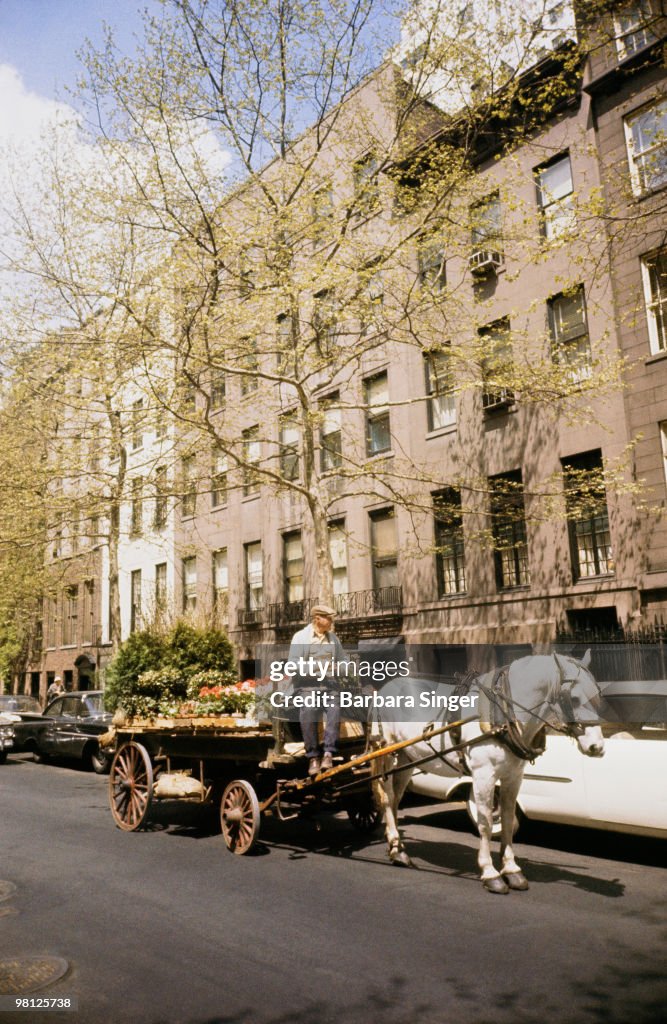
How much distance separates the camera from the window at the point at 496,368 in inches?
570

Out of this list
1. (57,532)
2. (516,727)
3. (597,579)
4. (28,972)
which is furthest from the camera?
(57,532)

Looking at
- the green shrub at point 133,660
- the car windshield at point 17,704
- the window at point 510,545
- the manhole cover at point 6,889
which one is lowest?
the manhole cover at point 6,889

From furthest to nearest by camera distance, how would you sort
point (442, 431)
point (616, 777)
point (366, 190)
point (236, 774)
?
1. point (442, 431)
2. point (366, 190)
3. point (236, 774)
4. point (616, 777)

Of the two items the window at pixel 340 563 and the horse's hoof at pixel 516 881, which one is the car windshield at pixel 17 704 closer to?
the window at pixel 340 563

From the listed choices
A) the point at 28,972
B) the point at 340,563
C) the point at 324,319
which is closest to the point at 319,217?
the point at 324,319

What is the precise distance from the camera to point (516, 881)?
22.7 ft

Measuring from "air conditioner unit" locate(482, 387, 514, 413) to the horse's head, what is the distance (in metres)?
14.0

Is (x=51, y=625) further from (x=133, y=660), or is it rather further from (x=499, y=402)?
(x=499, y=402)

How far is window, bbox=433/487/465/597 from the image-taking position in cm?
2166

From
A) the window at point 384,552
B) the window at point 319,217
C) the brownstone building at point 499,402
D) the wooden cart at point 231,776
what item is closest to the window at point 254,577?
the brownstone building at point 499,402

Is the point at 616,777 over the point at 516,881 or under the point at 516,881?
over

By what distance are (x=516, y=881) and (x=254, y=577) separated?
22.8m

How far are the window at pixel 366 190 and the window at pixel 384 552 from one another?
10896 mm

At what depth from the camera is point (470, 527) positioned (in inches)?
810
